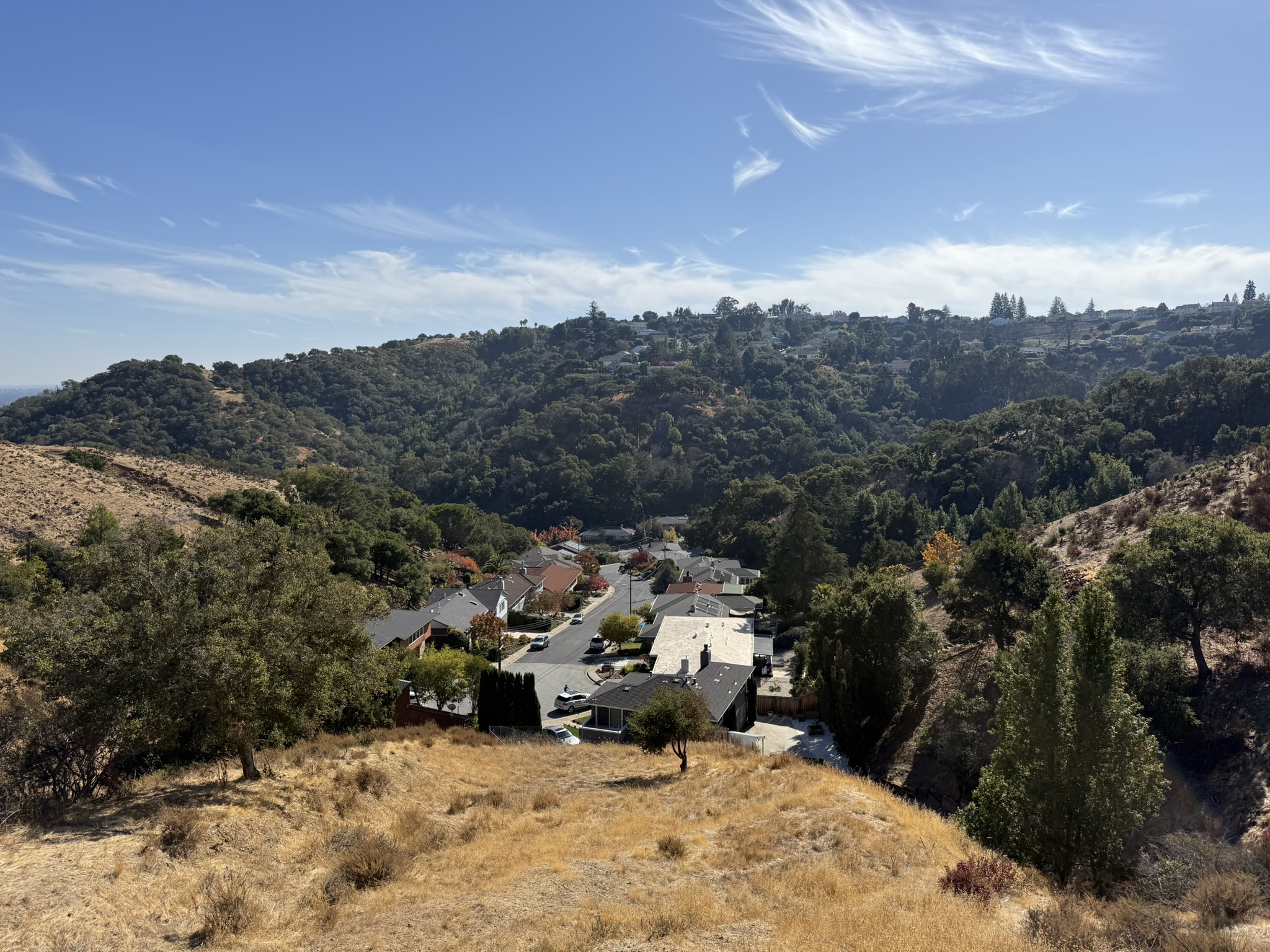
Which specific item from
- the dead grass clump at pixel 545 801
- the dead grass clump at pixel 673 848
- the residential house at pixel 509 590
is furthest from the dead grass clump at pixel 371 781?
the residential house at pixel 509 590

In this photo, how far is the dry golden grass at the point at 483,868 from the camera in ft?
36.3

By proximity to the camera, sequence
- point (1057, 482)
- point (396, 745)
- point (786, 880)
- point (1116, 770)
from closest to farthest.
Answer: point (786, 880), point (1116, 770), point (396, 745), point (1057, 482)

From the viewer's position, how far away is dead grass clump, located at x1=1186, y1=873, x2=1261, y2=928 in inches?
462

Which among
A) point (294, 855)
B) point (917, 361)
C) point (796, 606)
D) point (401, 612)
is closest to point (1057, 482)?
point (796, 606)

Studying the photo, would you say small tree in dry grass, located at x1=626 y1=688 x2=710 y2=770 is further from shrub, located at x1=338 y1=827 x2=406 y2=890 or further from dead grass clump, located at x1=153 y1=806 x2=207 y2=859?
dead grass clump, located at x1=153 y1=806 x2=207 y2=859

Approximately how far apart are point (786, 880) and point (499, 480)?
390 feet

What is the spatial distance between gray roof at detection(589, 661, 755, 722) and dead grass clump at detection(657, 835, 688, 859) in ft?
44.4

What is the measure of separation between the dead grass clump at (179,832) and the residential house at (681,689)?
17.2m

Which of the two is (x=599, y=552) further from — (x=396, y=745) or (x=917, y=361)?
(x=917, y=361)

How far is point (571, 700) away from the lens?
37.8 m

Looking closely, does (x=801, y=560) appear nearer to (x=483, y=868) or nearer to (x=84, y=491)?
(x=483, y=868)

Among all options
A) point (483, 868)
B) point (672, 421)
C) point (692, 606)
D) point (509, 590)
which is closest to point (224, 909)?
point (483, 868)

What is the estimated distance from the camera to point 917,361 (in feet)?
653

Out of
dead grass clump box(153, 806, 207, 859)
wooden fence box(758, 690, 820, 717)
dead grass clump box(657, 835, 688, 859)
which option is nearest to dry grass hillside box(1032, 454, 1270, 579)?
wooden fence box(758, 690, 820, 717)
